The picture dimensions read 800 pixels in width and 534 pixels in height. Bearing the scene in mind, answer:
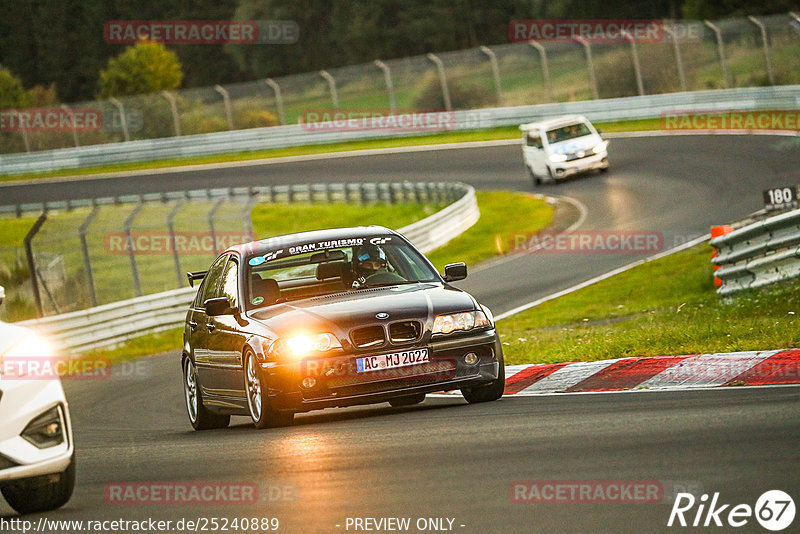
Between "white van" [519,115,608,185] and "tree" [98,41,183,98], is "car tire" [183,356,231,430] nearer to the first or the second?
"white van" [519,115,608,185]

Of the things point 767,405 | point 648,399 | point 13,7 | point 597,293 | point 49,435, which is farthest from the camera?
point 13,7

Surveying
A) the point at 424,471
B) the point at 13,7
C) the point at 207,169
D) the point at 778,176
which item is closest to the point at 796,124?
the point at 778,176

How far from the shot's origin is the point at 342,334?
8953 millimetres

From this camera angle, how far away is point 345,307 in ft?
30.3

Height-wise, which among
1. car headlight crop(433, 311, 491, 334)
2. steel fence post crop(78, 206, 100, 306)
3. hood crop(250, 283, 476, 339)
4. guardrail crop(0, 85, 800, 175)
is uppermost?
hood crop(250, 283, 476, 339)

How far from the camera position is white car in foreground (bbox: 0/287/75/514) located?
647 centimetres

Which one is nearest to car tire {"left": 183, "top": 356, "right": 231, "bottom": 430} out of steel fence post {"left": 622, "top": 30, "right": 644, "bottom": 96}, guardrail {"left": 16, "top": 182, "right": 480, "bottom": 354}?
guardrail {"left": 16, "top": 182, "right": 480, "bottom": 354}

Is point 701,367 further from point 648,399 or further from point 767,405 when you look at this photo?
point 767,405

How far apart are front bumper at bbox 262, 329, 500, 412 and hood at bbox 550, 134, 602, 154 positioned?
2497cm

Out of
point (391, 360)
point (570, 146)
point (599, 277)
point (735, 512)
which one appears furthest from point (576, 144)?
point (735, 512)

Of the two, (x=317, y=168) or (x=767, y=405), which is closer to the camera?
(x=767, y=405)

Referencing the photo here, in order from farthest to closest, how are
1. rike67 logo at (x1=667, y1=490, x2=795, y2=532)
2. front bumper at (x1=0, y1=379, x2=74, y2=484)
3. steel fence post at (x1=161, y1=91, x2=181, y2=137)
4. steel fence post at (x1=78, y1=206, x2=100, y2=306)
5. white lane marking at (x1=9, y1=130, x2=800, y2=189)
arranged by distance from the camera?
steel fence post at (x1=161, y1=91, x2=181, y2=137), white lane marking at (x1=9, y1=130, x2=800, y2=189), steel fence post at (x1=78, y1=206, x2=100, y2=306), front bumper at (x1=0, y1=379, x2=74, y2=484), rike67 logo at (x1=667, y1=490, x2=795, y2=532)

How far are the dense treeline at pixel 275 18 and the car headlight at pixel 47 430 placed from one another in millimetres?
74262

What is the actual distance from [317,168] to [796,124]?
58.4 ft
